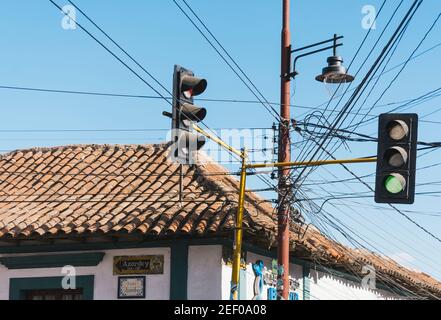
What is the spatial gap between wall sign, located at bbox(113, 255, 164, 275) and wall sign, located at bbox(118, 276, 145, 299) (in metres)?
0.14

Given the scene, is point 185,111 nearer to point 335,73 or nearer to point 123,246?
point 335,73

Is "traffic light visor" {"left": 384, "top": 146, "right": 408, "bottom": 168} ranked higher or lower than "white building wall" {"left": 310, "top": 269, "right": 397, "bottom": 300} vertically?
higher

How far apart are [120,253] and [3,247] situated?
2.61 metres

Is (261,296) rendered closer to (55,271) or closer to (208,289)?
(208,289)

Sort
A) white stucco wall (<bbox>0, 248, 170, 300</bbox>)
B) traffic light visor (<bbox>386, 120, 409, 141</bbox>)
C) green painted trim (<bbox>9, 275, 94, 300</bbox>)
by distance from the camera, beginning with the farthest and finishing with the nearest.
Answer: green painted trim (<bbox>9, 275, 94, 300</bbox>), white stucco wall (<bbox>0, 248, 170, 300</bbox>), traffic light visor (<bbox>386, 120, 409, 141</bbox>)

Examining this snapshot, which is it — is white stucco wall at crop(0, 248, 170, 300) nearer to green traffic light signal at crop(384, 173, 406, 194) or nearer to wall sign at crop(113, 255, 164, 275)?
wall sign at crop(113, 255, 164, 275)

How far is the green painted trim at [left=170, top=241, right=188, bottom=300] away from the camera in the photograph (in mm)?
16188

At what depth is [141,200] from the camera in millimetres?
17781

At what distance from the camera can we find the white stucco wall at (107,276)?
16.5 meters

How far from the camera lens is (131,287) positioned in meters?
16.7

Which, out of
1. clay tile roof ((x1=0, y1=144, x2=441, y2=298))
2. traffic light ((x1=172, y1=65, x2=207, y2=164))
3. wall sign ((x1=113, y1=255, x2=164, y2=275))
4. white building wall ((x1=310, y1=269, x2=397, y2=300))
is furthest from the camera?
white building wall ((x1=310, y1=269, x2=397, y2=300))

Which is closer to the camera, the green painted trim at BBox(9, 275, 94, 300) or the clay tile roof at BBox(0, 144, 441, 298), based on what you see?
the clay tile roof at BBox(0, 144, 441, 298)

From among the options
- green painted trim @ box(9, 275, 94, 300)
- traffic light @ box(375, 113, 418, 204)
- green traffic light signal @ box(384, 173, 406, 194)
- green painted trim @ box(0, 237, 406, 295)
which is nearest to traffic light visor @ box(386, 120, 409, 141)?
traffic light @ box(375, 113, 418, 204)

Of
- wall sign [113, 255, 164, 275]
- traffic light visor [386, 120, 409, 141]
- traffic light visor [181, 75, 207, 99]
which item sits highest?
traffic light visor [181, 75, 207, 99]
